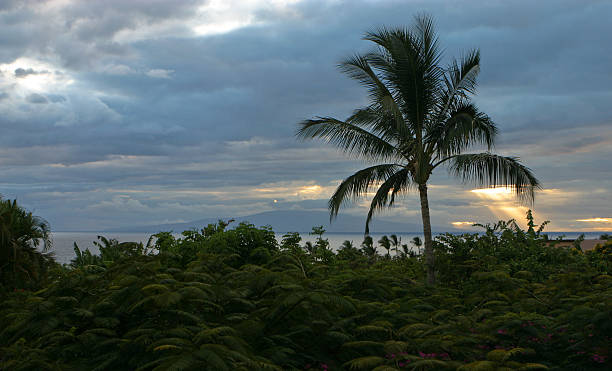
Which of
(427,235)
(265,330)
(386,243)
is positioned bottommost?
(265,330)

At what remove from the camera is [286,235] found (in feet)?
51.3

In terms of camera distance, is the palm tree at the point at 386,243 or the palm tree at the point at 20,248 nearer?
the palm tree at the point at 20,248

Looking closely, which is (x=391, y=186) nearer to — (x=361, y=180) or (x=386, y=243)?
(x=361, y=180)

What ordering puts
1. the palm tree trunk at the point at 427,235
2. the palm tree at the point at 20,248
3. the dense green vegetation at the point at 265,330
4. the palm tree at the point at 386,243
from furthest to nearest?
the palm tree at the point at 386,243, the palm tree trunk at the point at 427,235, the palm tree at the point at 20,248, the dense green vegetation at the point at 265,330

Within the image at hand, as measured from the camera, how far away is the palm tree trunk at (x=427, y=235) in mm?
16797

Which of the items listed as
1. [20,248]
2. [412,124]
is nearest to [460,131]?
[412,124]

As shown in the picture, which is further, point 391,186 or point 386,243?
point 386,243

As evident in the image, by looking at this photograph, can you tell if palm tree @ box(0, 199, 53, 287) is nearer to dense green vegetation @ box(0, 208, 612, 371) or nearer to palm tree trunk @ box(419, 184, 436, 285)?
dense green vegetation @ box(0, 208, 612, 371)

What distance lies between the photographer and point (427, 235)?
A: 56.3ft

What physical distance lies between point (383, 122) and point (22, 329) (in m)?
13.9

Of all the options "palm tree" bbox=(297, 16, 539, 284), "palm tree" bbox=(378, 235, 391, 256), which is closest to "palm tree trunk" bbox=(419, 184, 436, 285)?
"palm tree" bbox=(297, 16, 539, 284)

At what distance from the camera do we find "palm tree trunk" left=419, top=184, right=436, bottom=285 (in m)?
16.8

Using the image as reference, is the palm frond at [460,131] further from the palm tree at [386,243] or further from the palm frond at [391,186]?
the palm tree at [386,243]

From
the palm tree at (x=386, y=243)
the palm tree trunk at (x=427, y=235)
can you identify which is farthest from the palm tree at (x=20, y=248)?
the palm tree at (x=386, y=243)
